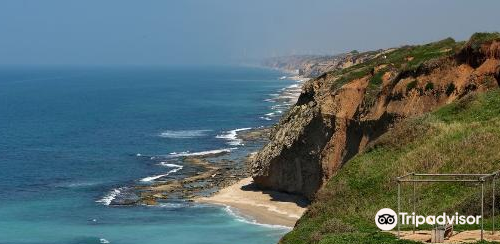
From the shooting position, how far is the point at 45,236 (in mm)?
48969

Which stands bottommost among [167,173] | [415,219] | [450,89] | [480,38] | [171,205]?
[171,205]

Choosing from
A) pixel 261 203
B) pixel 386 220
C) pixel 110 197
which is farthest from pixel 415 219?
pixel 110 197

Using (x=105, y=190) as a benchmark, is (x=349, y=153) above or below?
above

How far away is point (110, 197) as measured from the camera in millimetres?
61250

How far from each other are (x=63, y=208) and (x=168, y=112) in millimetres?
82330

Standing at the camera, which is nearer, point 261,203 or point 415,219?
point 415,219

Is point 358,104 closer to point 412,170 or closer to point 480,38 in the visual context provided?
point 480,38

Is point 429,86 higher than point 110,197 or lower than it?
higher

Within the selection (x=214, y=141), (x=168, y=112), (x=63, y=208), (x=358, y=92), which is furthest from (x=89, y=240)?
(x=168, y=112)

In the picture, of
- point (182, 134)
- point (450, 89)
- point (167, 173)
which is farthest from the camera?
point (182, 134)

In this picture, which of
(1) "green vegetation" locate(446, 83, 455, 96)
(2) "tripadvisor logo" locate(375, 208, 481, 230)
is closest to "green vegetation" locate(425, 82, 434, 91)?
(1) "green vegetation" locate(446, 83, 455, 96)

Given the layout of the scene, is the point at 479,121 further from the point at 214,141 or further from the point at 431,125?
the point at 214,141

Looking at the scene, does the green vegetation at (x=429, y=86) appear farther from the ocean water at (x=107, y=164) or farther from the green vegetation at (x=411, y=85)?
the ocean water at (x=107, y=164)

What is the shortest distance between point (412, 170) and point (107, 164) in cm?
5217
